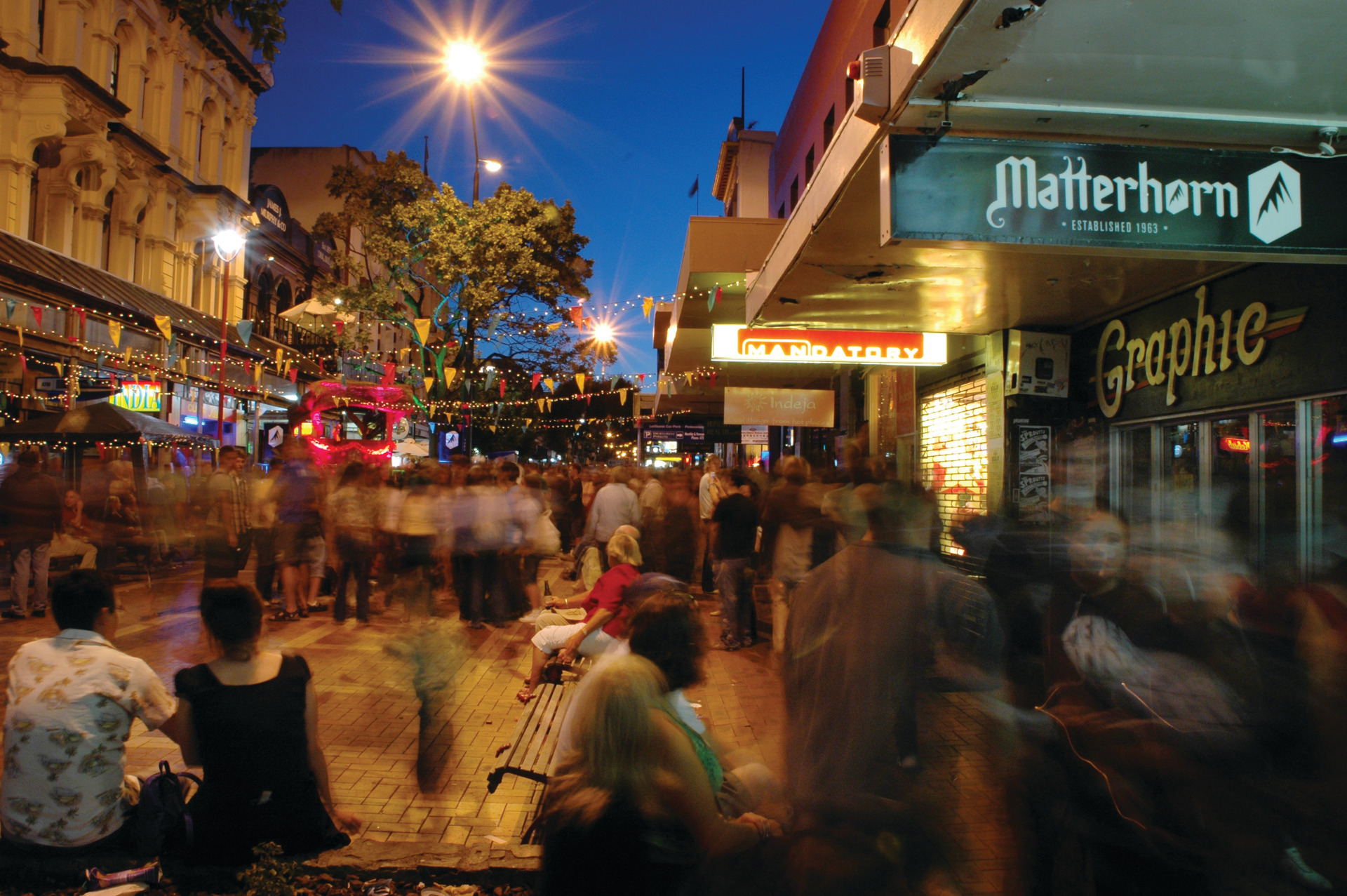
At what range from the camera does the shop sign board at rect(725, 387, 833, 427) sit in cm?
1376

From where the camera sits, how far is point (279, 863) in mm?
3248

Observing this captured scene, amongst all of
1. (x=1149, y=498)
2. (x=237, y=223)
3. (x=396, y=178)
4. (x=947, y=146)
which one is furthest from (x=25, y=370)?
(x=1149, y=498)

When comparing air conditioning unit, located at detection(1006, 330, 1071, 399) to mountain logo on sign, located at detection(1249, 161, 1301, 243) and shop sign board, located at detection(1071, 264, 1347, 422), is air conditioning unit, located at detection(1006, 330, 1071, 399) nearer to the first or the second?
shop sign board, located at detection(1071, 264, 1347, 422)

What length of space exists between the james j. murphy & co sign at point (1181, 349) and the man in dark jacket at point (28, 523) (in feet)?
38.6

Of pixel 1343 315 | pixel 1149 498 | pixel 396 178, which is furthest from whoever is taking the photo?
pixel 396 178

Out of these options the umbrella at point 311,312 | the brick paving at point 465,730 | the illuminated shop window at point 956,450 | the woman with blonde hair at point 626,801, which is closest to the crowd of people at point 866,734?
the woman with blonde hair at point 626,801

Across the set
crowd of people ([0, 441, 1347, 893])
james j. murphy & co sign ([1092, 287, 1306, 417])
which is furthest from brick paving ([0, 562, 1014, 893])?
james j. murphy & co sign ([1092, 287, 1306, 417])

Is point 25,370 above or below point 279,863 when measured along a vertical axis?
above

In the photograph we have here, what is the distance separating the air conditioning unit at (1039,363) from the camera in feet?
30.8

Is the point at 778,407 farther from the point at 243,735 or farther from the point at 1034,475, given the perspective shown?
the point at 243,735

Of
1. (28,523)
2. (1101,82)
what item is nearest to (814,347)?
(1101,82)

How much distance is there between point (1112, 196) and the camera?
13.8ft

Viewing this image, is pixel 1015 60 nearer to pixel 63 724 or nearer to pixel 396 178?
pixel 63 724

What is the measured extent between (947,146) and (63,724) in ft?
15.7
